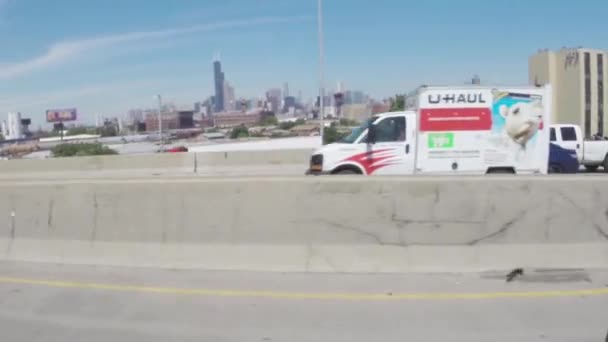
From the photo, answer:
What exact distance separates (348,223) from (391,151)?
7.08 metres

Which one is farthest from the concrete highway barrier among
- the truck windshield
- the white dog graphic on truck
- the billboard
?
the billboard

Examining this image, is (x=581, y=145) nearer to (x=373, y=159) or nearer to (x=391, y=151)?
(x=391, y=151)

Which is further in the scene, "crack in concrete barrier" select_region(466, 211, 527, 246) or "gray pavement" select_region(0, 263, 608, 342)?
"crack in concrete barrier" select_region(466, 211, 527, 246)

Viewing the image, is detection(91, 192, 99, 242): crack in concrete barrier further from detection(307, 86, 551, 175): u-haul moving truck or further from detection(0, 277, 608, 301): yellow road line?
detection(307, 86, 551, 175): u-haul moving truck

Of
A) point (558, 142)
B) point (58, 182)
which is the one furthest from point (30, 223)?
point (558, 142)

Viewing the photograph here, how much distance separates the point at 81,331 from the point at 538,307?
4291mm

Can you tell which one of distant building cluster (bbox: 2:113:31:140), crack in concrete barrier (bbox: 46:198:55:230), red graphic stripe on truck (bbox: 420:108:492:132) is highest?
distant building cluster (bbox: 2:113:31:140)

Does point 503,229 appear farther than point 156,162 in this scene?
No

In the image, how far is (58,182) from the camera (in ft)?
22.2

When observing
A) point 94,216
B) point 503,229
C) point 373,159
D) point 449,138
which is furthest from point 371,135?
point 94,216

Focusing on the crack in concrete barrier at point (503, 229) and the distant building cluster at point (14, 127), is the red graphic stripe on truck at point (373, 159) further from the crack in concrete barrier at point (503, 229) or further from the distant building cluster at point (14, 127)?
the distant building cluster at point (14, 127)

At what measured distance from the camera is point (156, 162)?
26281 millimetres

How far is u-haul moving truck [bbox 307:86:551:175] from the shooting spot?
12672 millimetres

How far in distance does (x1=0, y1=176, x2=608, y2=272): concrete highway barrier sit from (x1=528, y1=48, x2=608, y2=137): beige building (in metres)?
82.3
